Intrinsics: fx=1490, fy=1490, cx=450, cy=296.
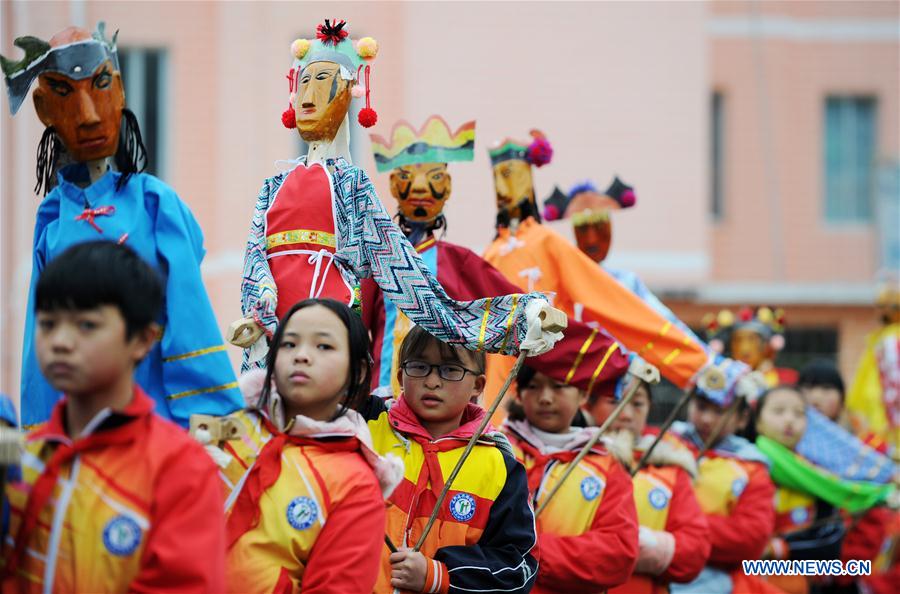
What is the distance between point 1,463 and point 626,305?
136 inches

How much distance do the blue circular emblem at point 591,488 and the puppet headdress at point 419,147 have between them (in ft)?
4.20

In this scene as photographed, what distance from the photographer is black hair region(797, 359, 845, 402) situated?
30.7ft

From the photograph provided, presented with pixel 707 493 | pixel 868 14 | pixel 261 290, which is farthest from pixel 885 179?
pixel 261 290

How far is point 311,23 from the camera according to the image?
1330cm

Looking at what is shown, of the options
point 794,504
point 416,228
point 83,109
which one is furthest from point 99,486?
point 794,504

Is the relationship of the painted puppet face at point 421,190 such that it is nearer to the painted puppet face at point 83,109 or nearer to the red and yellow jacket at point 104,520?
the painted puppet face at point 83,109

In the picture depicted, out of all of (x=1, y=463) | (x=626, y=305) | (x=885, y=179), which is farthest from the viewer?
(x=885, y=179)

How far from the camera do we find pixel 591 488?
540 centimetres

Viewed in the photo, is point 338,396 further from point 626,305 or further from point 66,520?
point 626,305

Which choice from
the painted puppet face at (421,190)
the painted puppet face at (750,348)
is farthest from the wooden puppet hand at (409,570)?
the painted puppet face at (750,348)

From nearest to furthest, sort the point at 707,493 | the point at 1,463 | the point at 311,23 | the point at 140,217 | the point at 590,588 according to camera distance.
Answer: the point at 1,463 < the point at 140,217 < the point at 590,588 < the point at 707,493 < the point at 311,23

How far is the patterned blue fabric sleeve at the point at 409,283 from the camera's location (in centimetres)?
436

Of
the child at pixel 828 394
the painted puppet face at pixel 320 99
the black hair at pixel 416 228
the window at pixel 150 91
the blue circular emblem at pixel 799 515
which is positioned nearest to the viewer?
the painted puppet face at pixel 320 99

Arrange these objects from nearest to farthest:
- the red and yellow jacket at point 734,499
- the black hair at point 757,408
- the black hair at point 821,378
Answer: the red and yellow jacket at point 734,499 → the black hair at point 757,408 → the black hair at point 821,378
